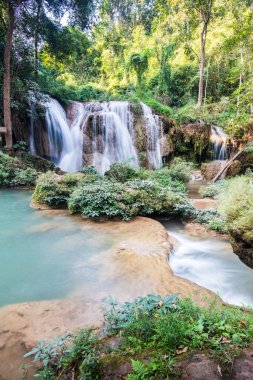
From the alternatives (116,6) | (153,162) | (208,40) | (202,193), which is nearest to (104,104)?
(153,162)

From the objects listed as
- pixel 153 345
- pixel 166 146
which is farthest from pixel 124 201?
pixel 166 146

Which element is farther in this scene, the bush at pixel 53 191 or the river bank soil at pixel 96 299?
the bush at pixel 53 191

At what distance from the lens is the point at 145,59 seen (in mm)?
20766

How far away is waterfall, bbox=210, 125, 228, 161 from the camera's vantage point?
16797 millimetres

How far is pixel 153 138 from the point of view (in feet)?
56.7

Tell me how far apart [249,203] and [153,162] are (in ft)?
43.4

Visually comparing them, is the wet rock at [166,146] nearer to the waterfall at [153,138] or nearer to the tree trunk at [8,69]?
the waterfall at [153,138]

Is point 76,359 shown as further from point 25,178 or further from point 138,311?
→ point 25,178

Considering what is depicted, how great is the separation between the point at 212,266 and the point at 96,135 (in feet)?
41.9

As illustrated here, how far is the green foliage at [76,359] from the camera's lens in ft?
6.74

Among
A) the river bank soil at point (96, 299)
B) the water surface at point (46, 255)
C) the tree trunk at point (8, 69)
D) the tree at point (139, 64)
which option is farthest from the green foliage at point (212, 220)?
the tree at point (139, 64)

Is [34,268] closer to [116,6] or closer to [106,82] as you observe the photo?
[106,82]

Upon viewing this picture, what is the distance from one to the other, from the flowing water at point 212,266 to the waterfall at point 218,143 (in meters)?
11.6

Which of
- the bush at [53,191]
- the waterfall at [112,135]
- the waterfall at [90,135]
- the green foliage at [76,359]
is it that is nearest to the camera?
the green foliage at [76,359]
